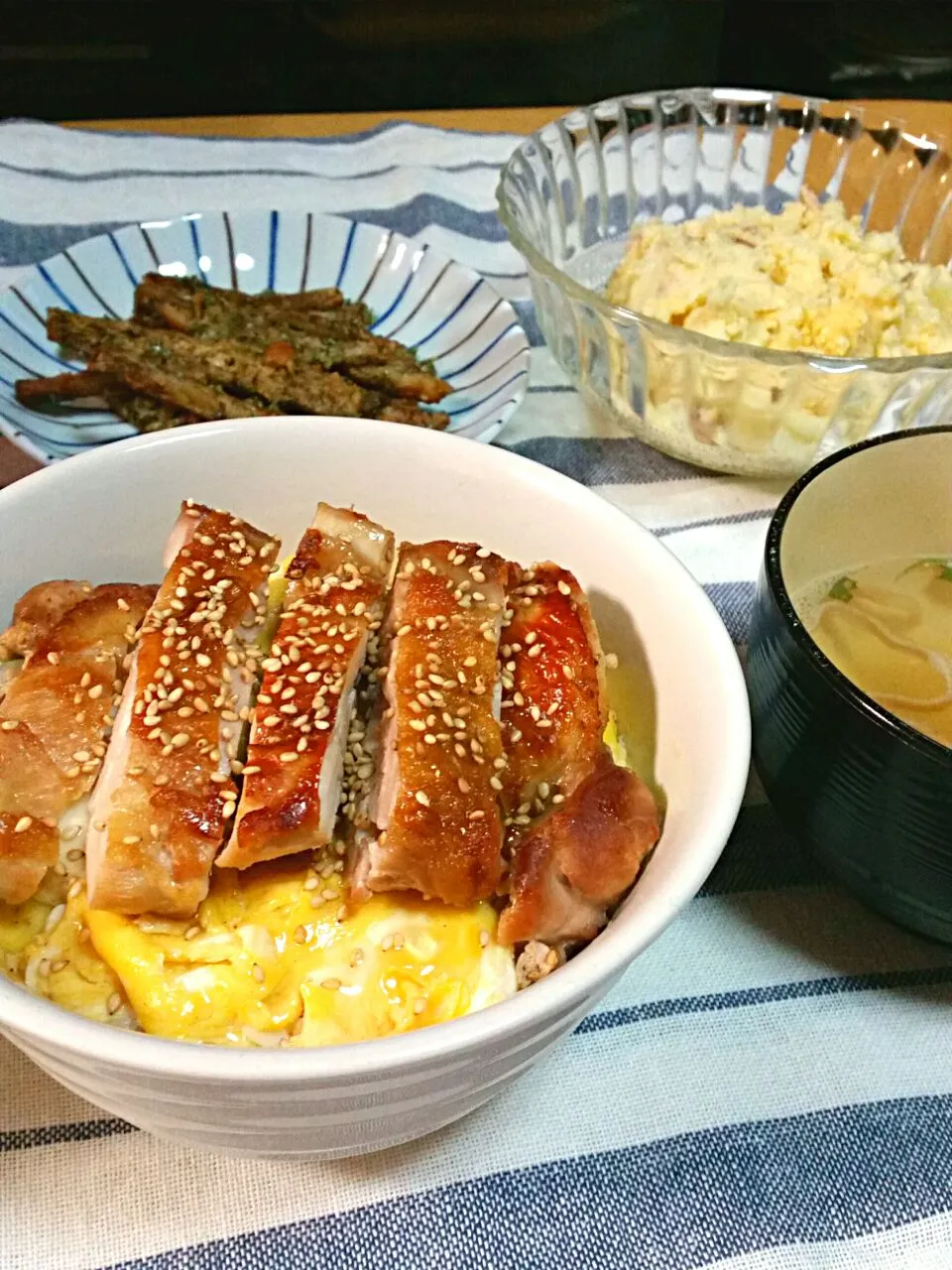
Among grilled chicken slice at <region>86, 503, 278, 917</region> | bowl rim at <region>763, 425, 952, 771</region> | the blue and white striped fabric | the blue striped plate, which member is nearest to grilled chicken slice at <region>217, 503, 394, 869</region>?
grilled chicken slice at <region>86, 503, 278, 917</region>

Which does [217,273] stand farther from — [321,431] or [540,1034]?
[540,1034]

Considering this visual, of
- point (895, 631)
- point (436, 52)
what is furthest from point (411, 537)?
point (436, 52)

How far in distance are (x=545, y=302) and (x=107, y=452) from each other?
1187 mm

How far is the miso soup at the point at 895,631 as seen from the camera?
153cm

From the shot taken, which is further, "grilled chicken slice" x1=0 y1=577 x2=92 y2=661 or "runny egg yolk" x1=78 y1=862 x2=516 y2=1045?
"grilled chicken slice" x1=0 y1=577 x2=92 y2=661

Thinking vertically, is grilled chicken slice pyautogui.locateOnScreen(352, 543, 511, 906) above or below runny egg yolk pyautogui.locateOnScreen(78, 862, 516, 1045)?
above

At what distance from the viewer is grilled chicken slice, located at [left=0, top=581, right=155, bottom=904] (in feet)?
3.85

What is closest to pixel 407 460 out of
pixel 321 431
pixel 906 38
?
pixel 321 431

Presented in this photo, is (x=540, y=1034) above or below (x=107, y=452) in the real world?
below

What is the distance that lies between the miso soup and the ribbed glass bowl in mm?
461

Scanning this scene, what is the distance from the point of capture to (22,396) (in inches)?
88.4

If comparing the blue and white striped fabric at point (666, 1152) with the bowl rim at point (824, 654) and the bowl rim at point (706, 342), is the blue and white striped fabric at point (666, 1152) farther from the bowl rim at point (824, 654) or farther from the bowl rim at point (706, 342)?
the bowl rim at point (706, 342)

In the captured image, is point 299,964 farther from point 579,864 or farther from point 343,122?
point 343,122

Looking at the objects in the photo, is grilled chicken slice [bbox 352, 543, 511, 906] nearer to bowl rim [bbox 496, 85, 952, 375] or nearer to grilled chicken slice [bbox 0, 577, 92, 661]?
grilled chicken slice [bbox 0, 577, 92, 661]
